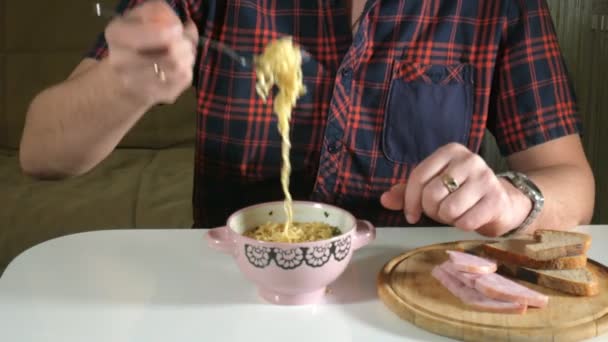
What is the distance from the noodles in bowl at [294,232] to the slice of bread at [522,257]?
0.21 metres

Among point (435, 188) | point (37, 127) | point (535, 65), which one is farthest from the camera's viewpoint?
point (535, 65)

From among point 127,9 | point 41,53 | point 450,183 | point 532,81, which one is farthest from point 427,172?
point 41,53

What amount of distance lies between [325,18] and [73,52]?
1661 millimetres

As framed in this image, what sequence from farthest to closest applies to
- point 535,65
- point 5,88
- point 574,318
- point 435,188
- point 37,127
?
point 5,88 < point 535,65 < point 37,127 < point 435,188 < point 574,318

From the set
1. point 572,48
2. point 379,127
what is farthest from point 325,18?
point 572,48

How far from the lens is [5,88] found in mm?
2725

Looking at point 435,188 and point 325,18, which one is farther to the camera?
point 325,18

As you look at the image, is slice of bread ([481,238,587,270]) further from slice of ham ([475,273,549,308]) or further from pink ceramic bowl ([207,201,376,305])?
pink ceramic bowl ([207,201,376,305])

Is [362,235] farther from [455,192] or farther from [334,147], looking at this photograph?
[334,147]

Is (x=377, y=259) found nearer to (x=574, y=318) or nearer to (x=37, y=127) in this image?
(x=574, y=318)

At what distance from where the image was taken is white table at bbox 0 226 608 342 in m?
0.84

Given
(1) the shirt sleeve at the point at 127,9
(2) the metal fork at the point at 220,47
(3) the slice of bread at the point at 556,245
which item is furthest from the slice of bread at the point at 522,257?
(1) the shirt sleeve at the point at 127,9

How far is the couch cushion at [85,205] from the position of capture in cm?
220

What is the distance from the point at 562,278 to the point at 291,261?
325 mm
